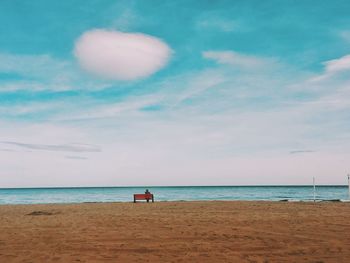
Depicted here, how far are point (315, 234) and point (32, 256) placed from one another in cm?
830

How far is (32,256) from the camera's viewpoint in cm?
862

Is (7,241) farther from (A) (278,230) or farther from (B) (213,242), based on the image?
(A) (278,230)

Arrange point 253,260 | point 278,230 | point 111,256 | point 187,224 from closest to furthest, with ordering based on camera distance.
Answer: point 253,260 → point 111,256 → point 278,230 → point 187,224

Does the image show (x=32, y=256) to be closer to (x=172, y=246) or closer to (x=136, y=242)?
(x=136, y=242)

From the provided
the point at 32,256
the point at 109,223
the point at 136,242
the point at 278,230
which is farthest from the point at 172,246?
the point at 109,223

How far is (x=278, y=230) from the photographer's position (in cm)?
1209

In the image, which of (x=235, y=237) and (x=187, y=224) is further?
(x=187, y=224)

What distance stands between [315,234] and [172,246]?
4.78 m

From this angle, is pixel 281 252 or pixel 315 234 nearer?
pixel 281 252

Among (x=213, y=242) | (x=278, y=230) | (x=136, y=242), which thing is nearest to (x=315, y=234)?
(x=278, y=230)

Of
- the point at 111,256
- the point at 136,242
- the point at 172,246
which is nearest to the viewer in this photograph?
the point at 111,256

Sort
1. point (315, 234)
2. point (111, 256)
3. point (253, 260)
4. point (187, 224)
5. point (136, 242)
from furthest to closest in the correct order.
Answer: point (187, 224) < point (315, 234) < point (136, 242) < point (111, 256) < point (253, 260)

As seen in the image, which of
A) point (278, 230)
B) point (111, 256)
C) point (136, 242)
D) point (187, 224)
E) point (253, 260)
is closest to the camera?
point (253, 260)

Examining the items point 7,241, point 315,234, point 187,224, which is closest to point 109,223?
point 187,224
